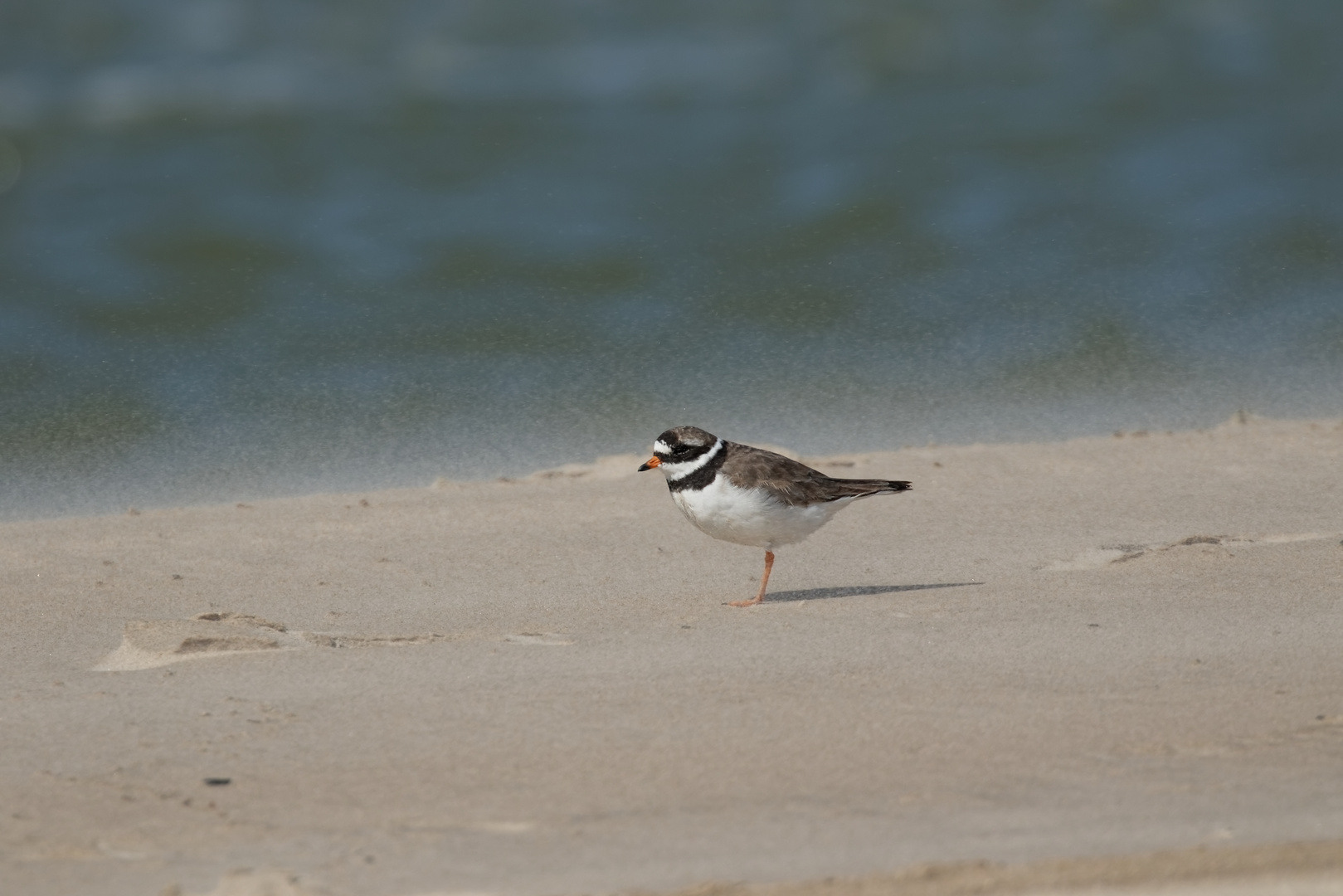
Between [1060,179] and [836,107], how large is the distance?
191 centimetres

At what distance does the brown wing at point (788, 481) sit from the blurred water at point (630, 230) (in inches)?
84.0

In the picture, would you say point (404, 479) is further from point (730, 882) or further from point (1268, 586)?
point (730, 882)

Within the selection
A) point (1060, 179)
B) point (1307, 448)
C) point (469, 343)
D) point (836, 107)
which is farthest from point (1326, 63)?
point (469, 343)

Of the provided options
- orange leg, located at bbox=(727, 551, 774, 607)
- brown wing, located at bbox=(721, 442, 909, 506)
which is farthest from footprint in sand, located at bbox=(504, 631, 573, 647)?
brown wing, located at bbox=(721, 442, 909, 506)

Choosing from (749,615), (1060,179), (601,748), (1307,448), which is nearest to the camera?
(601,748)

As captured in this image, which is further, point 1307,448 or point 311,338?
point 311,338

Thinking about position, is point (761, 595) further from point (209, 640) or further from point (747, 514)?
point (209, 640)

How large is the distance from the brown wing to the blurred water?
213 cm

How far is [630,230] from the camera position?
10.8 metres

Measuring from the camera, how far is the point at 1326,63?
12945 millimetres

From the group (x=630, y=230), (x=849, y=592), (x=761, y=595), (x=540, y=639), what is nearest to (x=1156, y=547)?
(x=849, y=592)

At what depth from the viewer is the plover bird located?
5.42 metres

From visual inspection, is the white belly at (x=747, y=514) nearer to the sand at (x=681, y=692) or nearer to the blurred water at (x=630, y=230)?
the sand at (x=681, y=692)

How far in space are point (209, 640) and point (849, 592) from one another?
219 cm
